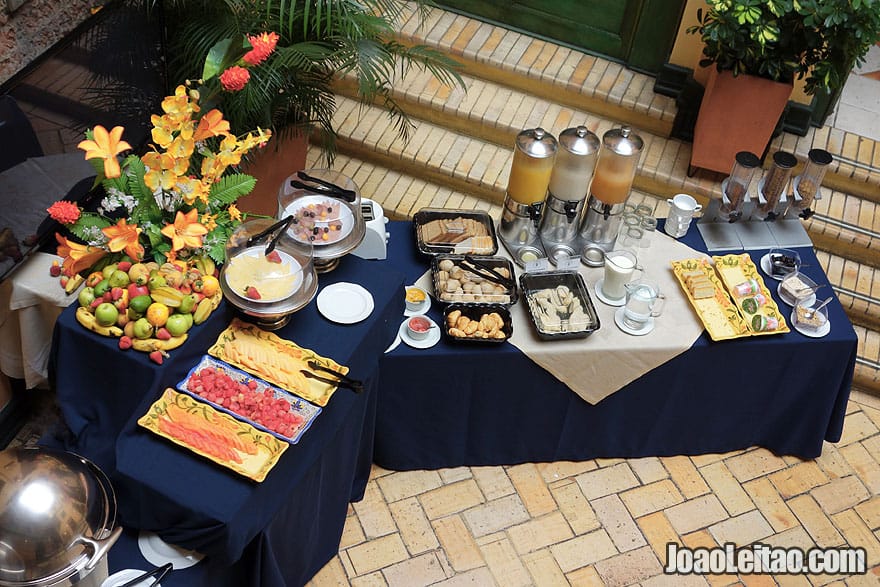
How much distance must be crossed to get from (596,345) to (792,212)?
1233 mm

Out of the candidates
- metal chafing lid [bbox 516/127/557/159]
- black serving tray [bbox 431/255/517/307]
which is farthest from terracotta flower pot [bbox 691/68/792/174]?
black serving tray [bbox 431/255/517/307]

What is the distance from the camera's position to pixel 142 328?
114 inches

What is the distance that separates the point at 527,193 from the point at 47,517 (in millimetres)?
2141

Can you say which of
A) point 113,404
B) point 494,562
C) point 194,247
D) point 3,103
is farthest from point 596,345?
point 3,103

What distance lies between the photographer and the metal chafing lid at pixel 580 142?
3555 mm

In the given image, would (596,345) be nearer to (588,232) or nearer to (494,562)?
(588,232)

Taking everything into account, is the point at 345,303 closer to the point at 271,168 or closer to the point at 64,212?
the point at 64,212

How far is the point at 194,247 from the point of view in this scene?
121 inches

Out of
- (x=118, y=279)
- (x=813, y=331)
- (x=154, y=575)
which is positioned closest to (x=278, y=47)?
(x=118, y=279)

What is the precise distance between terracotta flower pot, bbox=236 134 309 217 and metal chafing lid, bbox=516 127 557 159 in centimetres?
132

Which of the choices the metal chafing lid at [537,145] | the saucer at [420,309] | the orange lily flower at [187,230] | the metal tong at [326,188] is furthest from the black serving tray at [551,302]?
the orange lily flower at [187,230]

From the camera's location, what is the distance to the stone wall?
13.0 feet

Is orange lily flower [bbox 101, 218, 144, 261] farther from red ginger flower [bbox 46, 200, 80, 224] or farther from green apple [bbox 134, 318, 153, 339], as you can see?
green apple [bbox 134, 318, 153, 339]

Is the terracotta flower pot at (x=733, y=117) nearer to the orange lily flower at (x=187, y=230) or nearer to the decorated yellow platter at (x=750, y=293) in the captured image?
the decorated yellow platter at (x=750, y=293)
